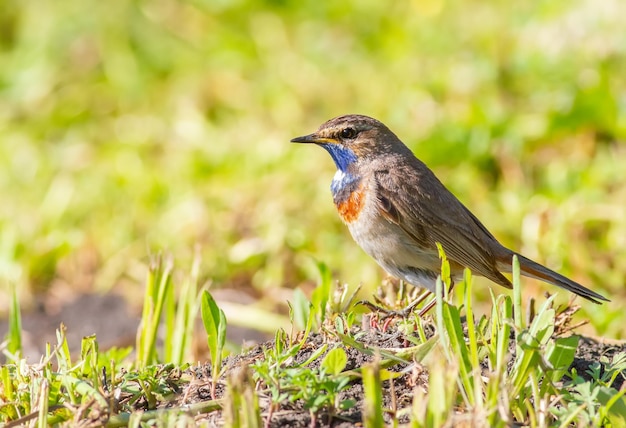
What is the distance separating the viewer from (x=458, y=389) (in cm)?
330

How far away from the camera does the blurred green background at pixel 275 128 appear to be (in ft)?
21.7

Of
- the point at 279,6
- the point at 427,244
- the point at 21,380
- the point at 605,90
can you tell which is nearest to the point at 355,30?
the point at 279,6

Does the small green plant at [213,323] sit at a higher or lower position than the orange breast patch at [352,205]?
lower

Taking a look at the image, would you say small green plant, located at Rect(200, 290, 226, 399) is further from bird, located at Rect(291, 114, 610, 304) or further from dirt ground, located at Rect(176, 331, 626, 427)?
bird, located at Rect(291, 114, 610, 304)

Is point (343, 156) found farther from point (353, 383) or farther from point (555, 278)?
point (353, 383)

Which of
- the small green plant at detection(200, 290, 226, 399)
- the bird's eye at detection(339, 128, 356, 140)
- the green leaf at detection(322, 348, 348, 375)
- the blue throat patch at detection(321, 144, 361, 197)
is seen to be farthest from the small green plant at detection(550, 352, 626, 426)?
the bird's eye at detection(339, 128, 356, 140)

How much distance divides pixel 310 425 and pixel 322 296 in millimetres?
1497

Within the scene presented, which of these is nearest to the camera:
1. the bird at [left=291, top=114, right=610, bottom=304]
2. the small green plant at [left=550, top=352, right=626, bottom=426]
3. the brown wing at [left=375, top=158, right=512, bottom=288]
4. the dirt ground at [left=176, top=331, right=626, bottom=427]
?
the small green plant at [left=550, top=352, right=626, bottom=426]

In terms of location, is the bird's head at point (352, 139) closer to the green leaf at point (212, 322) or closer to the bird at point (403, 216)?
the bird at point (403, 216)

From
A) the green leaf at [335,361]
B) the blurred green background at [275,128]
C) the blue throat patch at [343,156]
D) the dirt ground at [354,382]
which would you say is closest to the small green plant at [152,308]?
the dirt ground at [354,382]

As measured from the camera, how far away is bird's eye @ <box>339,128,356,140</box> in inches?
202

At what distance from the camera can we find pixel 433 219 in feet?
15.9

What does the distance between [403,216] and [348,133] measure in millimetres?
655

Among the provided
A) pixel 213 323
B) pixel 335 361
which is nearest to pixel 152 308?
pixel 213 323
